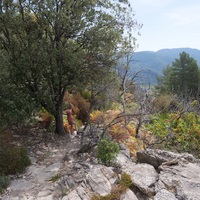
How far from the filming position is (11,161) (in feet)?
20.7

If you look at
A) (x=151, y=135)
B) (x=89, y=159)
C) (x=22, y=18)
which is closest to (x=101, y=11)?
(x=22, y=18)

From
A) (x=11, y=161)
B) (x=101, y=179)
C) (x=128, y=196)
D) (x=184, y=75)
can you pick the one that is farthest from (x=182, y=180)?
(x=184, y=75)

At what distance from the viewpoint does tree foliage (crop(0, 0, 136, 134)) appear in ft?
24.9

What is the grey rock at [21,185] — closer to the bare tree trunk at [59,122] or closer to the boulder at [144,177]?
the boulder at [144,177]

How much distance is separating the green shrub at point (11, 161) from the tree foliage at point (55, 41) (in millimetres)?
2093

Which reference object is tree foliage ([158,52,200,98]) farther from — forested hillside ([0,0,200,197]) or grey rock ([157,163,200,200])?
grey rock ([157,163,200,200])

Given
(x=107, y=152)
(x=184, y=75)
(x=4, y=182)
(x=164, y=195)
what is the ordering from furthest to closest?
(x=184, y=75) < (x=107, y=152) < (x=4, y=182) < (x=164, y=195)

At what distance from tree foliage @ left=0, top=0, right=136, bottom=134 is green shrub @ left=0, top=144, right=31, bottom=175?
6.87ft

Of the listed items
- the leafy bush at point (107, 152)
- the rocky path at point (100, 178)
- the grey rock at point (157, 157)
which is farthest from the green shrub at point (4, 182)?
the grey rock at point (157, 157)

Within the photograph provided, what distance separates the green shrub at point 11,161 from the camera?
6191mm

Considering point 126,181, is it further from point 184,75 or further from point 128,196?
point 184,75

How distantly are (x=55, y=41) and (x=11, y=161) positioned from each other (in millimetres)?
4315

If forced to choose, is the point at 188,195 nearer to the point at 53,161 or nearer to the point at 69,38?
the point at 53,161

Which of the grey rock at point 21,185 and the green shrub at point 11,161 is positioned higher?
Result: the green shrub at point 11,161
